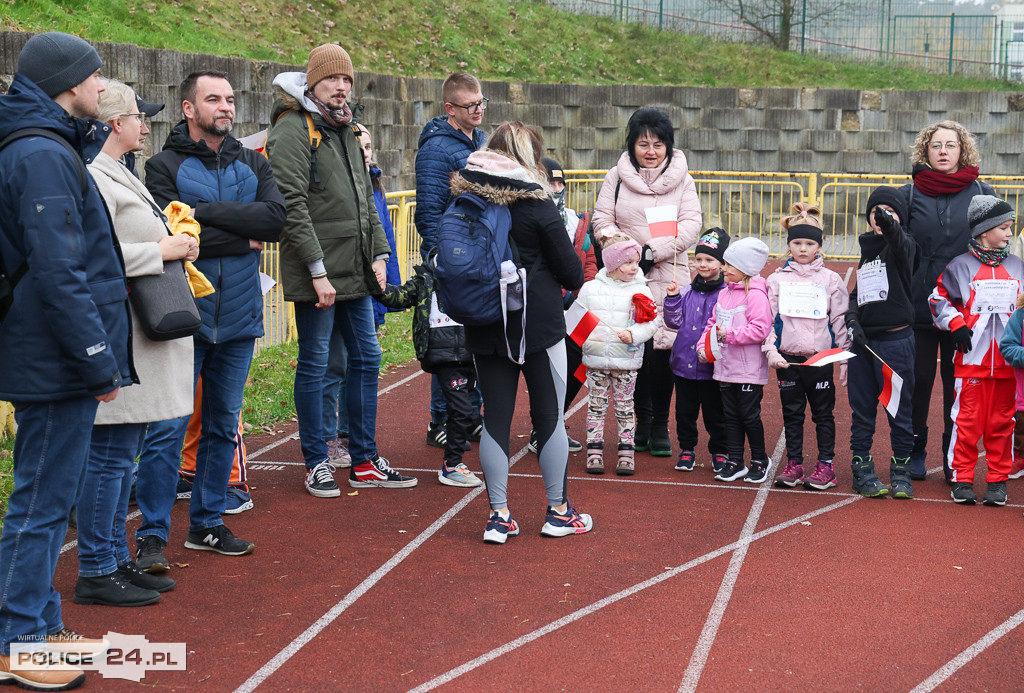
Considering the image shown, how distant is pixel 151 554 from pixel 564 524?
2.05 m

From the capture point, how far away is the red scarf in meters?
6.77

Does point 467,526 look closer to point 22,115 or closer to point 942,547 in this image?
point 942,547

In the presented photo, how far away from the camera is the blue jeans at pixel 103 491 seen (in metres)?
4.59

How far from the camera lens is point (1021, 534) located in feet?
19.3

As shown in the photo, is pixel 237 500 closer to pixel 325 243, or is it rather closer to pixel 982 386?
pixel 325 243

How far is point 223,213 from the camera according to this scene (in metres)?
5.23

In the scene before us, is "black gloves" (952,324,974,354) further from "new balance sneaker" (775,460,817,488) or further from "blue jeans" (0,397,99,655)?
"blue jeans" (0,397,99,655)

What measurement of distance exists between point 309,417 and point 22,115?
2.78 m

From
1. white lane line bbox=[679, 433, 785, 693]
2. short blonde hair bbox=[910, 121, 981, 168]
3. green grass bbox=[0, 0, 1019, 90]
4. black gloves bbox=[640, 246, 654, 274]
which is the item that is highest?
green grass bbox=[0, 0, 1019, 90]

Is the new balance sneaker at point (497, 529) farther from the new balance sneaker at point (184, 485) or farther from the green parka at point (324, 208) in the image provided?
the new balance sneaker at point (184, 485)

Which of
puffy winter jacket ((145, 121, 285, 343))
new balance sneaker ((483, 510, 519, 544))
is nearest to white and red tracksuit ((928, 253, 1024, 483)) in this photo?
new balance sneaker ((483, 510, 519, 544))

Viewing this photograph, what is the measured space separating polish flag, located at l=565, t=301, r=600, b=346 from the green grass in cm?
779

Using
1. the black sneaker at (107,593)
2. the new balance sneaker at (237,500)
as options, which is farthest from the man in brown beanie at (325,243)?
the black sneaker at (107,593)

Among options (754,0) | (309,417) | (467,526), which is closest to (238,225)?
(309,417)
